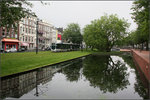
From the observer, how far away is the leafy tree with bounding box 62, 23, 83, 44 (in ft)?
268

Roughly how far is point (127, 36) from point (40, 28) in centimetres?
4058

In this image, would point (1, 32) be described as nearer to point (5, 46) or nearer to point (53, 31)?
point (5, 46)

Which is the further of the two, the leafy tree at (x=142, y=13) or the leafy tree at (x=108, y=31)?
the leafy tree at (x=108, y=31)

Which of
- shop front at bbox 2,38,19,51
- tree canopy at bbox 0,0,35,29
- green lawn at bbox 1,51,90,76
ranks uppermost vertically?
tree canopy at bbox 0,0,35,29

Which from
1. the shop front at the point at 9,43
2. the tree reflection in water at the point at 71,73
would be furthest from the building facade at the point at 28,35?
the tree reflection in water at the point at 71,73

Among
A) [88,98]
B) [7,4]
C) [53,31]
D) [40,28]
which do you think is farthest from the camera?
[53,31]

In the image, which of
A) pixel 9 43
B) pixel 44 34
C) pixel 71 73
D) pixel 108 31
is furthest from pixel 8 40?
pixel 71 73

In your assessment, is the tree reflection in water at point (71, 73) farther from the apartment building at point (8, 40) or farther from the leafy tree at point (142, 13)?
the apartment building at point (8, 40)

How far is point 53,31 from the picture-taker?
82125mm

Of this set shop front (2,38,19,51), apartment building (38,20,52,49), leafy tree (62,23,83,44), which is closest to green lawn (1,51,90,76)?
shop front (2,38,19,51)

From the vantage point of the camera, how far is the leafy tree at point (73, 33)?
268 ft

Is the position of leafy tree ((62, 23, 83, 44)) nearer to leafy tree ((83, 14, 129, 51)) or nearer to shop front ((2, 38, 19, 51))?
leafy tree ((83, 14, 129, 51))

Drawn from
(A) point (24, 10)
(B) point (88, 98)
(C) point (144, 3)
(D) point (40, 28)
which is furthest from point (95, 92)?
(D) point (40, 28)

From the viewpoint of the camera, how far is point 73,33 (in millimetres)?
81250
